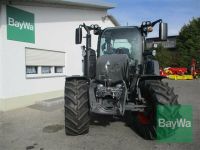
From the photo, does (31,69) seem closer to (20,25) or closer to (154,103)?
(20,25)

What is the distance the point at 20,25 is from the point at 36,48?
1.23m

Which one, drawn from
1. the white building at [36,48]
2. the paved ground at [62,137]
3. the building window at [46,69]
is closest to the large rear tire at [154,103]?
the paved ground at [62,137]

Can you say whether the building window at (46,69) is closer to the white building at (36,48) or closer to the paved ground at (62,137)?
the white building at (36,48)

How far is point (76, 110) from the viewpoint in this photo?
21.8 ft

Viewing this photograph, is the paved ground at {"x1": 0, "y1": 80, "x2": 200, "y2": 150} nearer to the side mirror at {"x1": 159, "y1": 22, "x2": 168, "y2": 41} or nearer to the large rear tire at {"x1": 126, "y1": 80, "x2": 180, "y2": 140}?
the large rear tire at {"x1": 126, "y1": 80, "x2": 180, "y2": 140}

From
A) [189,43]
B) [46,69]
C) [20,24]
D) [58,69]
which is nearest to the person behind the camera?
[20,24]

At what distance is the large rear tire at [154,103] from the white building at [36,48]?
17.8 ft

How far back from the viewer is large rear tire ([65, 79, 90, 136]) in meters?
6.64

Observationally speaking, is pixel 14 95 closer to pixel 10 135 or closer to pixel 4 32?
pixel 4 32

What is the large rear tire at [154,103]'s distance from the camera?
615 cm

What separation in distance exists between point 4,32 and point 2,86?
1.86 m

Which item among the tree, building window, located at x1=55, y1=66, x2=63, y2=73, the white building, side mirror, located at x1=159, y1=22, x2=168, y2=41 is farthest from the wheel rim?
the tree

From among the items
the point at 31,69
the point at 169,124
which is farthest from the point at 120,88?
the point at 31,69

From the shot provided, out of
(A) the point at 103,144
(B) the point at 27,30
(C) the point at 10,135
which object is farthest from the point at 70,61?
(A) the point at 103,144
